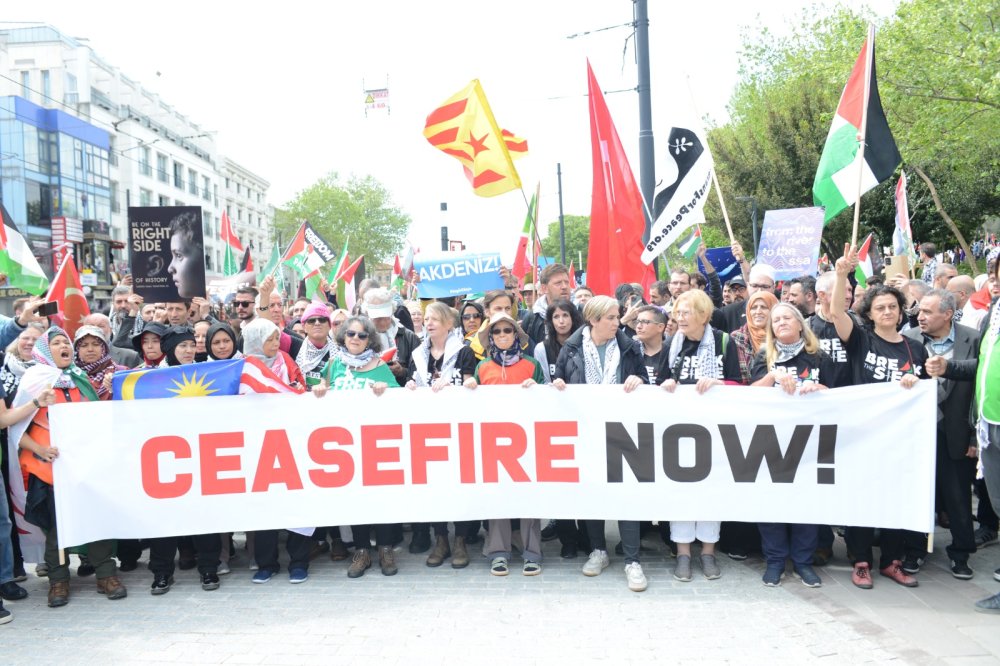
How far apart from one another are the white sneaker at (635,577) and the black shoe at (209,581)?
2.72 meters

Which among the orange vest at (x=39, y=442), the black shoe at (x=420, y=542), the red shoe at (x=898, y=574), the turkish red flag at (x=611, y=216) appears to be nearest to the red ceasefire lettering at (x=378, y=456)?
the black shoe at (x=420, y=542)

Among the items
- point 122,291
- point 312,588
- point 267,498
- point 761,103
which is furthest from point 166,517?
point 761,103

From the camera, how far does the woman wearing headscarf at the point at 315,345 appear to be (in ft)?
19.2

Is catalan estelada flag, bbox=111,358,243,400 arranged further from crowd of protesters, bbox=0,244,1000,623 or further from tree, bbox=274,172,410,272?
tree, bbox=274,172,410,272

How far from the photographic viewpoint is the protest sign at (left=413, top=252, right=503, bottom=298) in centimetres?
778

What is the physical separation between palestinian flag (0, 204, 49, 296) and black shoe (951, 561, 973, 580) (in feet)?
24.8

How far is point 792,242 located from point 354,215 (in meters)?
63.6

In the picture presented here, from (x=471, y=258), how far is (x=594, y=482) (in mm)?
3324

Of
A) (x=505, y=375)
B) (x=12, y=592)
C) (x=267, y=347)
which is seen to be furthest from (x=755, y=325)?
(x=12, y=592)

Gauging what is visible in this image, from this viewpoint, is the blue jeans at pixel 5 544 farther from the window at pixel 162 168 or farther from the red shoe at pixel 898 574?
the window at pixel 162 168

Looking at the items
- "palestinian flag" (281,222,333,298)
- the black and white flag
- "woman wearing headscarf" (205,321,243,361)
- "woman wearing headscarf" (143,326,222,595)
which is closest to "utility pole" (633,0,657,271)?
the black and white flag

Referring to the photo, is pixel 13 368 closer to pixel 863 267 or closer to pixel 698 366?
pixel 698 366

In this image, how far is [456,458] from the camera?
5.20m

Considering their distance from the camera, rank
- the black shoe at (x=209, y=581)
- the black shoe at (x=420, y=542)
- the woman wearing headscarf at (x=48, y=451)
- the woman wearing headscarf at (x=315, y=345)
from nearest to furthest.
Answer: the woman wearing headscarf at (x=48, y=451), the black shoe at (x=209, y=581), the black shoe at (x=420, y=542), the woman wearing headscarf at (x=315, y=345)
